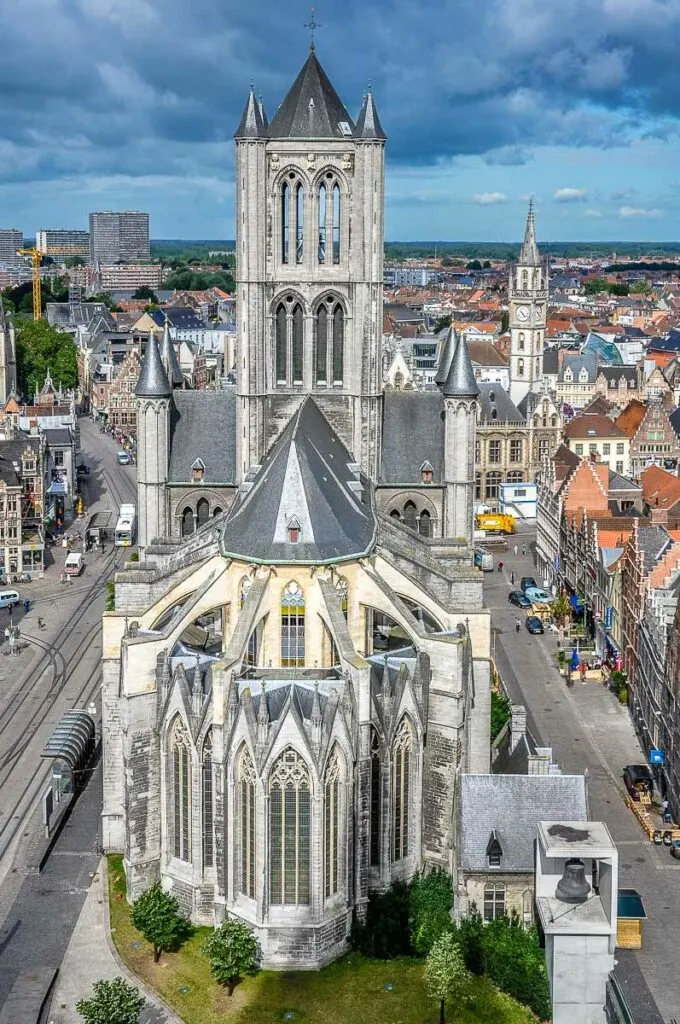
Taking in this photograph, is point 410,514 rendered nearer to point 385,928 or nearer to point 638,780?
point 638,780

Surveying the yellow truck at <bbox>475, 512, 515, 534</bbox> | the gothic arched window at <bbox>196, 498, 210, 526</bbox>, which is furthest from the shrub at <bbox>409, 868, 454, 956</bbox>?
the yellow truck at <bbox>475, 512, 515, 534</bbox>

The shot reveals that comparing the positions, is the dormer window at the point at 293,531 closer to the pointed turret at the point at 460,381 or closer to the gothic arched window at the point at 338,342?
the gothic arched window at the point at 338,342

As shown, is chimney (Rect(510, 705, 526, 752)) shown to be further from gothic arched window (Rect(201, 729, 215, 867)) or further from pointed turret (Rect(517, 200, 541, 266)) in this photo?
pointed turret (Rect(517, 200, 541, 266))

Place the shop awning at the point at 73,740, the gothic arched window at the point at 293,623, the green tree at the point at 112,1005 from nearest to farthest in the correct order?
the green tree at the point at 112,1005
the gothic arched window at the point at 293,623
the shop awning at the point at 73,740

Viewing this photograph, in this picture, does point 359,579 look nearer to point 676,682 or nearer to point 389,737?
point 389,737

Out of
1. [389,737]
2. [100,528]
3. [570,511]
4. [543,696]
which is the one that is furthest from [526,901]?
[100,528]

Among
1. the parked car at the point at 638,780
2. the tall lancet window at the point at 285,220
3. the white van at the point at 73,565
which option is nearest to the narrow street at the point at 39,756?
the white van at the point at 73,565
